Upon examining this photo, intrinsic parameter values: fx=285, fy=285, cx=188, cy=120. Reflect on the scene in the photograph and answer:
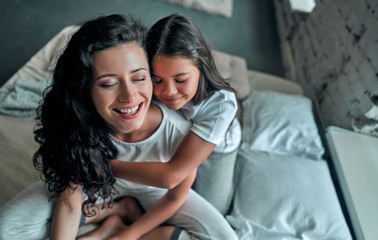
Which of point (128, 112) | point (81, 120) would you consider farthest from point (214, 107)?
point (81, 120)

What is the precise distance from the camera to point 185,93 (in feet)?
3.43

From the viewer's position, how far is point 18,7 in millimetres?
2621

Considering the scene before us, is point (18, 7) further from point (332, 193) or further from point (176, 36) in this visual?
point (332, 193)

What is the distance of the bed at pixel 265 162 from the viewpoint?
1.28 metres

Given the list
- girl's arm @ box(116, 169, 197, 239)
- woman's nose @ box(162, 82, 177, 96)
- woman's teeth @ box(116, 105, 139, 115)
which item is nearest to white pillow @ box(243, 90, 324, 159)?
girl's arm @ box(116, 169, 197, 239)

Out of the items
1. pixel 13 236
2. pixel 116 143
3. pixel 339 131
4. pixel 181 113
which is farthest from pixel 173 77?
pixel 339 131

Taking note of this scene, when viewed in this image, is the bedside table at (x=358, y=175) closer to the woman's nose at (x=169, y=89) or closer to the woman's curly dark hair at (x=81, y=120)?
the woman's nose at (x=169, y=89)

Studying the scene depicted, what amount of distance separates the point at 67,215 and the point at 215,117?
0.69m

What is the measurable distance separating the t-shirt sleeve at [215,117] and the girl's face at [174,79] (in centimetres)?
9

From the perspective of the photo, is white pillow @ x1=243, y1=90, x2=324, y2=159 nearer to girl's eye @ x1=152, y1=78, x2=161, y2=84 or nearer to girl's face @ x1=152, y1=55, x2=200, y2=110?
girl's face @ x1=152, y1=55, x2=200, y2=110

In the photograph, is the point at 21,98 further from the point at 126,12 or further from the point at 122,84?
the point at 126,12

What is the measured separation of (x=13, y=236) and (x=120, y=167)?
488 millimetres

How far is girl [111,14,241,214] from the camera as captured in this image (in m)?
0.96

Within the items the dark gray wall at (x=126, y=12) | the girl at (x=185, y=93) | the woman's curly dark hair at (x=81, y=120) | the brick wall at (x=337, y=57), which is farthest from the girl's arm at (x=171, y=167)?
the dark gray wall at (x=126, y=12)
